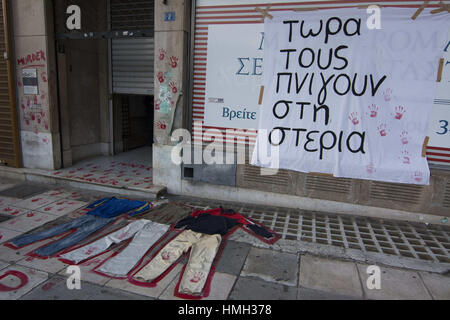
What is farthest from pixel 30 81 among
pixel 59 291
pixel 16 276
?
pixel 59 291

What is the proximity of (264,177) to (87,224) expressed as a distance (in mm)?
3092

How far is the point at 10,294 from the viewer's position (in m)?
2.99

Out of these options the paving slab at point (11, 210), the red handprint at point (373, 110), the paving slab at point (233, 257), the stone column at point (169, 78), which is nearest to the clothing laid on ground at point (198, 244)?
the paving slab at point (233, 257)

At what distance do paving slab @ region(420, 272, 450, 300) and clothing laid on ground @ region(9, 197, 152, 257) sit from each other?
419 cm

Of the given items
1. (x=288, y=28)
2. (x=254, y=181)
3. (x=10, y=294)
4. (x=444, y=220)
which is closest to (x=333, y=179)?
(x=254, y=181)

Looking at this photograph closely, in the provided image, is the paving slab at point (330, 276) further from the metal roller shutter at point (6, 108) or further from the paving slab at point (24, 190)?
the metal roller shutter at point (6, 108)

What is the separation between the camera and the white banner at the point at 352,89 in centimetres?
448

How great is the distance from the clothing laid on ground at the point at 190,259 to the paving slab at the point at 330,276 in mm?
1137

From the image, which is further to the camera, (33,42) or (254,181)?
(33,42)

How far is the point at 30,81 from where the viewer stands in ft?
21.7

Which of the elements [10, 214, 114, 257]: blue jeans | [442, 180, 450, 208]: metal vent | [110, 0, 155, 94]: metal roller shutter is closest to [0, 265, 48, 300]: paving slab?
[10, 214, 114, 257]: blue jeans

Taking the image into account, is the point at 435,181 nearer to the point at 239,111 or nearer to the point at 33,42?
the point at 239,111

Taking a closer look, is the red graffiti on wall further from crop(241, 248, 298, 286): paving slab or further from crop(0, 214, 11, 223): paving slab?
crop(241, 248, 298, 286): paving slab
